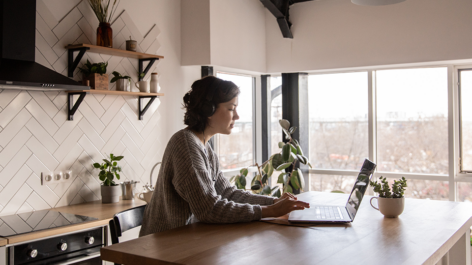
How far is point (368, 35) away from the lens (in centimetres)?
383

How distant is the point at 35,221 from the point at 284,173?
2365 millimetres

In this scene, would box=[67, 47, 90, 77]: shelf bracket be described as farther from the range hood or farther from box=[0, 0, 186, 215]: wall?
the range hood

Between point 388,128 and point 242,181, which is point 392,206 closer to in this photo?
point 242,181

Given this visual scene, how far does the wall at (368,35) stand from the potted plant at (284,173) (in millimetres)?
741

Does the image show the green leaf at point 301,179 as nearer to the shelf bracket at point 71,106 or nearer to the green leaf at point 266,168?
the green leaf at point 266,168

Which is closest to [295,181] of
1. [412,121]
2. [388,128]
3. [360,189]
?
[388,128]

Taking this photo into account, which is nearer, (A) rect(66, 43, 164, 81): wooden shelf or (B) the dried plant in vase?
(A) rect(66, 43, 164, 81): wooden shelf

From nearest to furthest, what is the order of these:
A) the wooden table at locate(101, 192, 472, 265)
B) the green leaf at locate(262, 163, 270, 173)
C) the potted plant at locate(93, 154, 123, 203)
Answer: the wooden table at locate(101, 192, 472, 265)
the potted plant at locate(93, 154, 123, 203)
the green leaf at locate(262, 163, 270, 173)

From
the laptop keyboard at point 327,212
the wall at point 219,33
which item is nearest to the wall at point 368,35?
the wall at point 219,33

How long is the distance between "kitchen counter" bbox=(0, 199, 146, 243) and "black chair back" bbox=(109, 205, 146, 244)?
1.96ft

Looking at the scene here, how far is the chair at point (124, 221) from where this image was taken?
1.61m

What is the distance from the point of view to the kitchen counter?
79.0 inches

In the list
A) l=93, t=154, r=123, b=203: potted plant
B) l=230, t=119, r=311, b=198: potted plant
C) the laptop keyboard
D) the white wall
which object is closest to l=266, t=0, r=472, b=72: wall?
the white wall

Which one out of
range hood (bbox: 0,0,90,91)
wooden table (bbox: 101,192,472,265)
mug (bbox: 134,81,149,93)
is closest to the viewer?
wooden table (bbox: 101,192,472,265)
